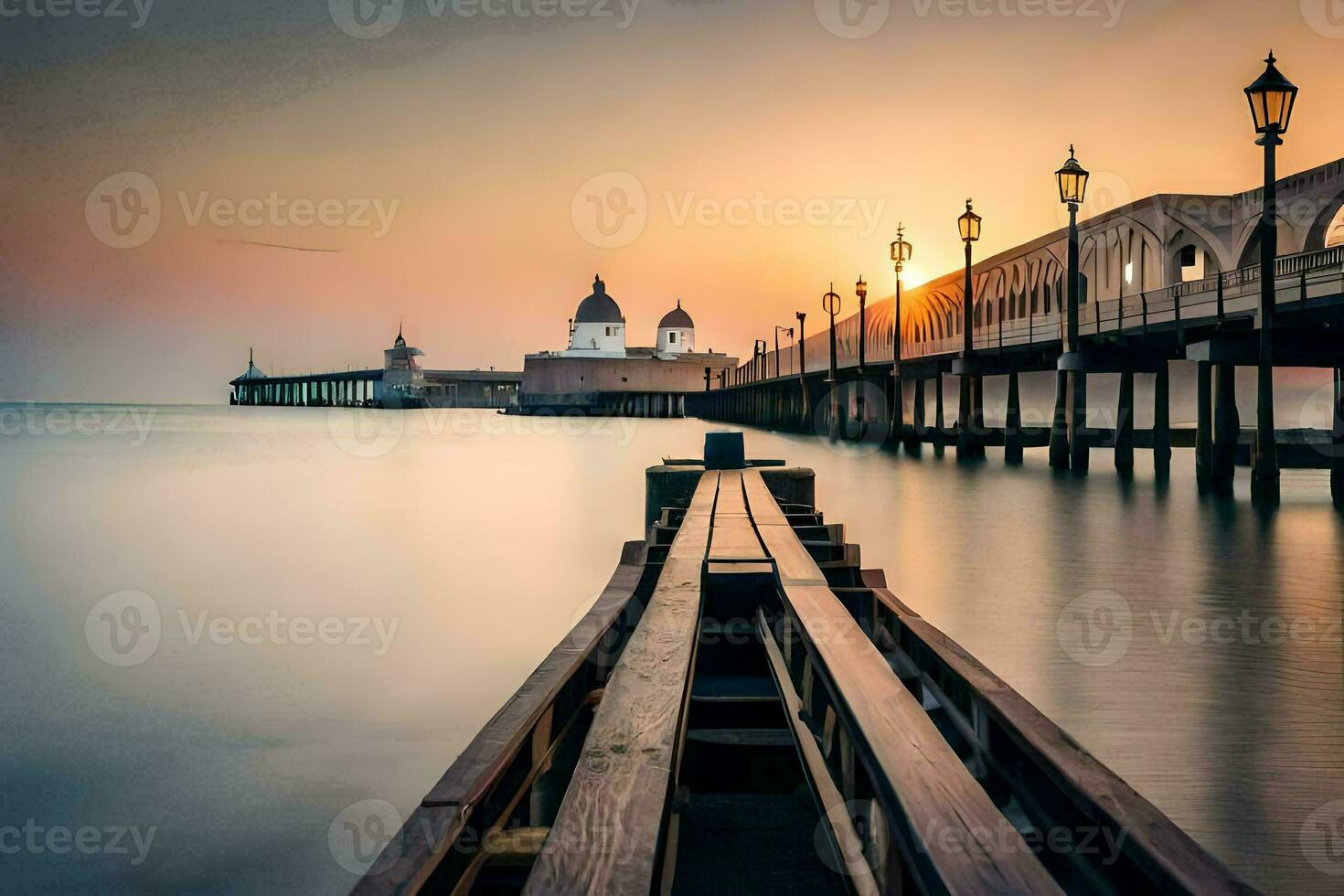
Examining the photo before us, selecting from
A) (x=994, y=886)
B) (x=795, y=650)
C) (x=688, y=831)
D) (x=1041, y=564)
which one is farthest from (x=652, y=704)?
(x=1041, y=564)

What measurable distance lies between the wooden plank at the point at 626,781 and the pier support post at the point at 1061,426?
2093 centimetres

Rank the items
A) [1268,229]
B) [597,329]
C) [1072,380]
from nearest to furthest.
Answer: [1268,229], [1072,380], [597,329]

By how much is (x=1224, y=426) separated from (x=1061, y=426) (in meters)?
6.82

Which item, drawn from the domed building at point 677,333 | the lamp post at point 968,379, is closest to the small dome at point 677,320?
the domed building at point 677,333

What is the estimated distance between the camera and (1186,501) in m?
17.3

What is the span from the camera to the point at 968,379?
30750 millimetres

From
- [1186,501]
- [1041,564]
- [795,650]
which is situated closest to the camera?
[795,650]

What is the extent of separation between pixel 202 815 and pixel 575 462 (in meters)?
30.8

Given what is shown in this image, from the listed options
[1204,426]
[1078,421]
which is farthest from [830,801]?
[1078,421]

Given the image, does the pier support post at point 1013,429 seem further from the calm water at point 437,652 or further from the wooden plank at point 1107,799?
the wooden plank at point 1107,799

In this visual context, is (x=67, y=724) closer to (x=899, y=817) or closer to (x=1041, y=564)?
(x=899, y=817)

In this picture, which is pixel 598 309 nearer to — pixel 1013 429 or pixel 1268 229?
pixel 1013 429

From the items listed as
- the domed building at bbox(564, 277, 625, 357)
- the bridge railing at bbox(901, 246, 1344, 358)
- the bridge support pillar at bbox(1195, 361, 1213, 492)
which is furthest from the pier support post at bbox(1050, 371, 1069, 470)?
the domed building at bbox(564, 277, 625, 357)

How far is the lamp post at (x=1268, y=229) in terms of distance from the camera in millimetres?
14398
